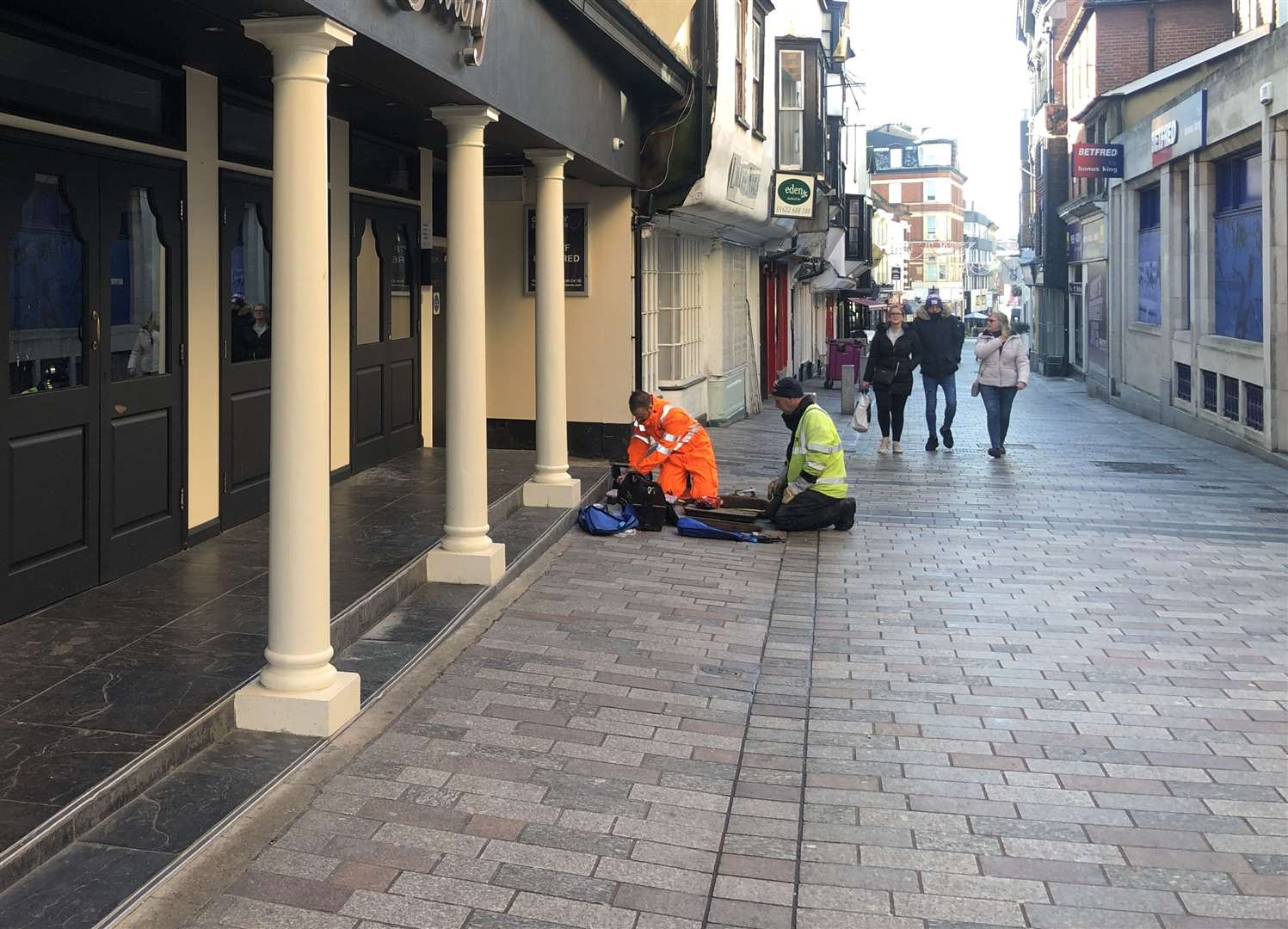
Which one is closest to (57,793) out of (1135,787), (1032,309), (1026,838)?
(1026,838)

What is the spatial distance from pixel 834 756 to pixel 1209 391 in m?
15.0

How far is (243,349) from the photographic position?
834cm

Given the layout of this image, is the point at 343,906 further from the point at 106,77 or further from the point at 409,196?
the point at 409,196

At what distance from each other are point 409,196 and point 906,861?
843cm

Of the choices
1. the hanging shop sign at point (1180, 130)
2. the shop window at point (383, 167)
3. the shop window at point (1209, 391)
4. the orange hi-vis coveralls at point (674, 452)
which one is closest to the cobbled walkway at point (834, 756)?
the orange hi-vis coveralls at point (674, 452)

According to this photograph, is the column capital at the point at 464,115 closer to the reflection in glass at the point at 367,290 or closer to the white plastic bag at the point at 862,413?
the reflection in glass at the point at 367,290

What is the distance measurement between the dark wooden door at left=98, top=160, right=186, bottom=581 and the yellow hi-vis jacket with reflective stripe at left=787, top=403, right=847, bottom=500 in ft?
15.7

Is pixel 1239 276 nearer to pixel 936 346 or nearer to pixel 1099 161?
pixel 936 346

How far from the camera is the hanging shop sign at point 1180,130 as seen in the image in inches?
697

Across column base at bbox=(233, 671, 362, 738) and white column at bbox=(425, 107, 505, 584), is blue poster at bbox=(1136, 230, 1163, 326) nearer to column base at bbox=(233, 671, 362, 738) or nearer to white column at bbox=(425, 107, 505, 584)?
white column at bbox=(425, 107, 505, 584)

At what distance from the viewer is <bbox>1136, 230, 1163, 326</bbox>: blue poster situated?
2167 cm

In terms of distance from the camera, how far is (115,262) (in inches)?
269

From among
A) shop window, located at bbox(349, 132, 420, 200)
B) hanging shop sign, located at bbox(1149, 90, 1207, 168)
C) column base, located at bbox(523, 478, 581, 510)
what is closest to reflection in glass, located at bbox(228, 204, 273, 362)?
shop window, located at bbox(349, 132, 420, 200)

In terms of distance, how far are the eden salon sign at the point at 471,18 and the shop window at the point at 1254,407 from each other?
1194 centimetres
